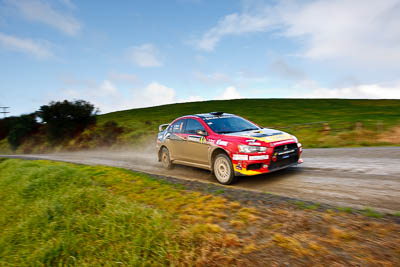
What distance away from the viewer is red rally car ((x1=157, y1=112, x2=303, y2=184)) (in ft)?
21.4

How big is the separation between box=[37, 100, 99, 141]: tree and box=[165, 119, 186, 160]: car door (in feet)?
68.7

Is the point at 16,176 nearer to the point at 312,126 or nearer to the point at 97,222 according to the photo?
the point at 97,222

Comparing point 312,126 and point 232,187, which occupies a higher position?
point 312,126

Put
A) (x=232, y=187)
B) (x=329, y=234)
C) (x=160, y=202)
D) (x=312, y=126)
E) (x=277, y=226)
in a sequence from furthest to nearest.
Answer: (x=312, y=126) < (x=232, y=187) < (x=160, y=202) < (x=277, y=226) < (x=329, y=234)

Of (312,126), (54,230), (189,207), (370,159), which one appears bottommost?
(54,230)

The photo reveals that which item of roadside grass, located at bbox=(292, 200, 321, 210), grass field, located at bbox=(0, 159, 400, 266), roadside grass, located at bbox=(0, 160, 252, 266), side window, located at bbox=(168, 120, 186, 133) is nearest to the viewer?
grass field, located at bbox=(0, 159, 400, 266)

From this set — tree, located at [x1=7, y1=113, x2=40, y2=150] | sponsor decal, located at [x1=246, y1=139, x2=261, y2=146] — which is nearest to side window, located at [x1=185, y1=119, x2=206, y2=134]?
sponsor decal, located at [x1=246, y1=139, x2=261, y2=146]

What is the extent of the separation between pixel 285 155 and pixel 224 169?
4.82ft

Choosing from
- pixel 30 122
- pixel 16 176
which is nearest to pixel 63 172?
pixel 16 176

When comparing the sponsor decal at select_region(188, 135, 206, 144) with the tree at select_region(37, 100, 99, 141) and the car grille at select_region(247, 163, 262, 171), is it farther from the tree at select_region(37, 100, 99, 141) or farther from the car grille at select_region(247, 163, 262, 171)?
the tree at select_region(37, 100, 99, 141)

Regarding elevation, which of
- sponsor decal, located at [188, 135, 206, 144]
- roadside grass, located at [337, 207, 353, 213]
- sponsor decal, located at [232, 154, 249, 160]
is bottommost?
roadside grass, located at [337, 207, 353, 213]

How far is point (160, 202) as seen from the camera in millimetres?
5547

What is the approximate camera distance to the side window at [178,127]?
28.6 feet

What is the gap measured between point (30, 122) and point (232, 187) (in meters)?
33.2
